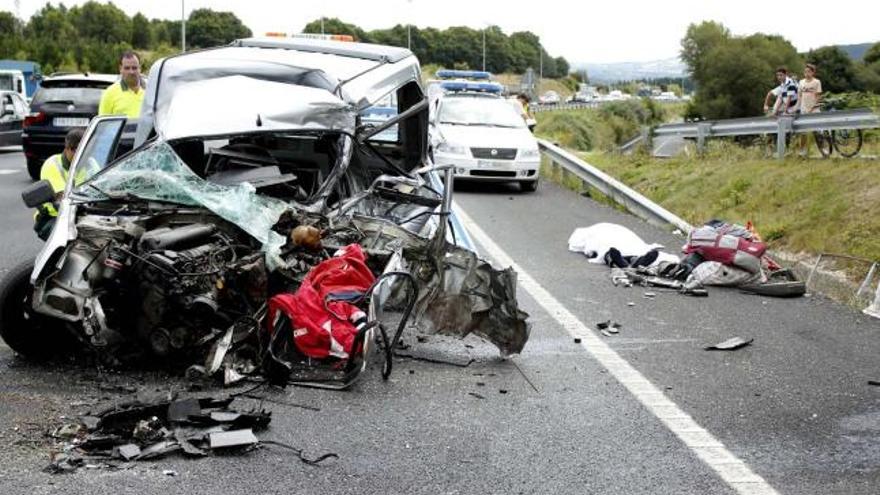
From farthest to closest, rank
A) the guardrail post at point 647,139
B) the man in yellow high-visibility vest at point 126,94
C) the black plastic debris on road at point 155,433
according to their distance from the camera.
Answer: the guardrail post at point 647,139 → the man in yellow high-visibility vest at point 126,94 → the black plastic debris on road at point 155,433

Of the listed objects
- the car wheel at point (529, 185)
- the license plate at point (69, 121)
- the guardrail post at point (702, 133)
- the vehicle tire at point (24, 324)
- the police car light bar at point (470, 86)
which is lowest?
the car wheel at point (529, 185)

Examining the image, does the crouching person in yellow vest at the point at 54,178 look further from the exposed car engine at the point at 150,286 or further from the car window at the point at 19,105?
the car window at the point at 19,105

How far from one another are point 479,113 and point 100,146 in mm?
13013

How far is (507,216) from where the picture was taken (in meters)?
15.2

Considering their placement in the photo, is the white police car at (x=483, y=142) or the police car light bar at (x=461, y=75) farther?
the police car light bar at (x=461, y=75)

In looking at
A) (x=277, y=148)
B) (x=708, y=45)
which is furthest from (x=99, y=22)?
(x=277, y=148)

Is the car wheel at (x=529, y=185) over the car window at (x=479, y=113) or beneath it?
beneath

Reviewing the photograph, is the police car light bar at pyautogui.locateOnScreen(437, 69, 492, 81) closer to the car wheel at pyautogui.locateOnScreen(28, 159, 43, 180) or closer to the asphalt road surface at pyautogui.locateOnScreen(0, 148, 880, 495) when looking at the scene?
the car wheel at pyautogui.locateOnScreen(28, 159, 43, 180)

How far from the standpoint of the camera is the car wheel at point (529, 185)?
62.0 feet

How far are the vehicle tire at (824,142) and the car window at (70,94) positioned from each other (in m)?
12.7

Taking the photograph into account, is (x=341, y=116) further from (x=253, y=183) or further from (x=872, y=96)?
(x=872, y=96)

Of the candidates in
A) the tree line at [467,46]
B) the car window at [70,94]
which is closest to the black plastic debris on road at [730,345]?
the car window at [70,94]

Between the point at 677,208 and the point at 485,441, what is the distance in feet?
36.5

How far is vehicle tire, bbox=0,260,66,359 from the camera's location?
636cm
